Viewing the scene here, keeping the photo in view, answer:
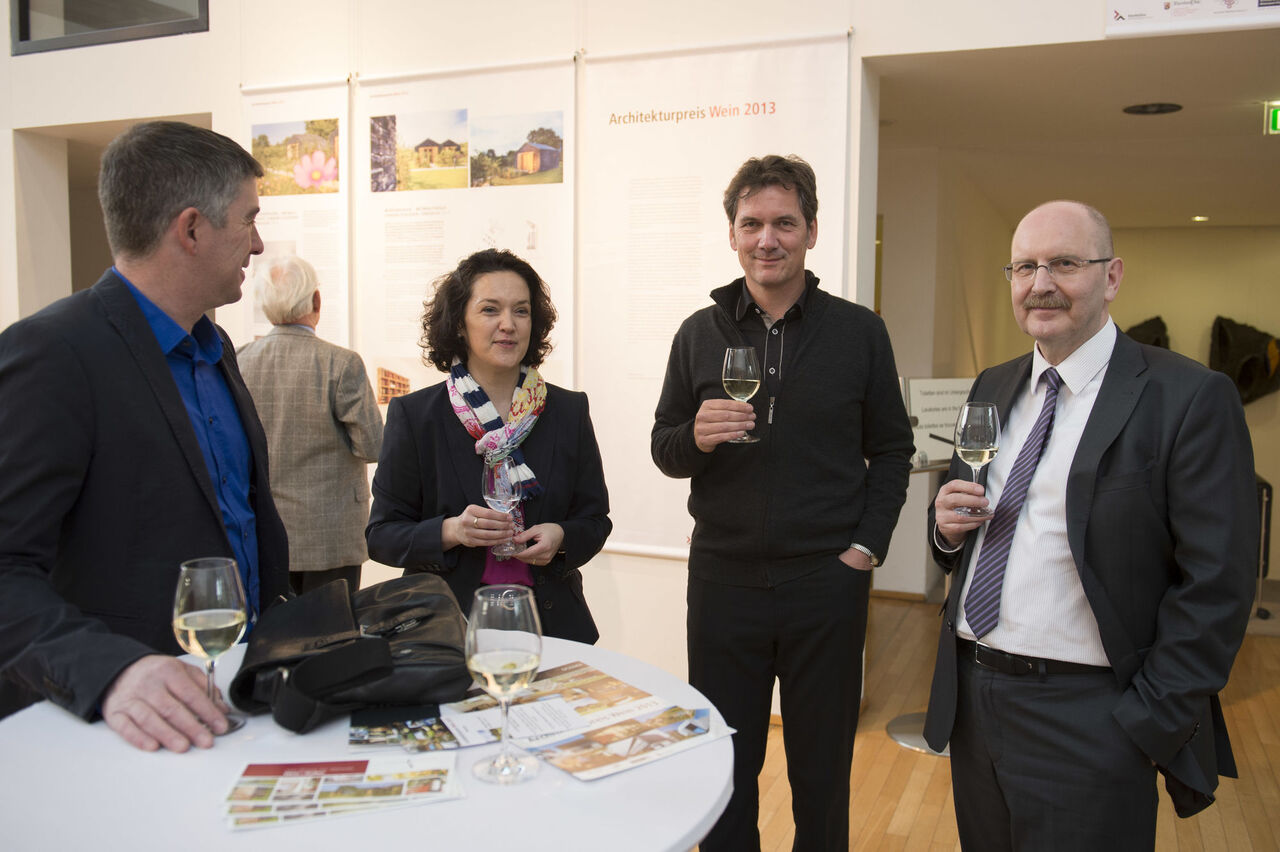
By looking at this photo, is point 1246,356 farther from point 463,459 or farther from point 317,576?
point 463,459

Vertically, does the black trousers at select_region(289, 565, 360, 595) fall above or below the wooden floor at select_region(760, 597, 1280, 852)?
above

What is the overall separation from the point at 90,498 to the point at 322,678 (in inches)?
21.9

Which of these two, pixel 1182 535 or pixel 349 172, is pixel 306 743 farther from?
pixel 349 172

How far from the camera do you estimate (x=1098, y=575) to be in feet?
→ 5.80

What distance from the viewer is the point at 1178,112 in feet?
16.1

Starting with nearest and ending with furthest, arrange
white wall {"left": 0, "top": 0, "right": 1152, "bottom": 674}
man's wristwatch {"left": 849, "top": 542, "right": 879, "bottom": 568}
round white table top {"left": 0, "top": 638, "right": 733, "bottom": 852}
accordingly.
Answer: round white table top {"left": 0, "top": 638, "right": 733, "bottom": 852}
man's wristwatch {"left": 849, "top": 542, "right": 879, "bottom": 568}
white wall {"left": 0, "top": 0, "right": 1152, "bottom": 674}

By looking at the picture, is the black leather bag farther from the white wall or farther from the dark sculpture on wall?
the dark sculpture on wall

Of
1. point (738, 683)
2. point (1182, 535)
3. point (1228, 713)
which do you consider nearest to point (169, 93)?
point (738, 683)

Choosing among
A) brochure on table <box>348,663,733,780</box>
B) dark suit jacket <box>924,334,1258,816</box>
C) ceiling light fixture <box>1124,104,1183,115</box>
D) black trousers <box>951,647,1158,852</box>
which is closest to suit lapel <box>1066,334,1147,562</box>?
dark suit jacket <box>924,334,1258,816</box>

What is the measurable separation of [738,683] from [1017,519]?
86 cm

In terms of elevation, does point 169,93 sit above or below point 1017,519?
above

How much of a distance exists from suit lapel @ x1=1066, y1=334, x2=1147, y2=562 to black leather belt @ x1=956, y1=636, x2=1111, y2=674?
0.70ft

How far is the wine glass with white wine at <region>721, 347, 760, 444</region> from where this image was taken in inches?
85.1

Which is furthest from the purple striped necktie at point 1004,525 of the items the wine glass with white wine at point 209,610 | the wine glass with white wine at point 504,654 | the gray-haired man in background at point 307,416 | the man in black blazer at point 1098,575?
the gray-haired man in background at point 307,416
